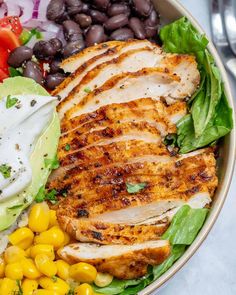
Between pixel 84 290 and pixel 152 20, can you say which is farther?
pixel 152 20

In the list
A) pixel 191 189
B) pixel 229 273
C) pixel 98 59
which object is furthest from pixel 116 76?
pixel 229 273

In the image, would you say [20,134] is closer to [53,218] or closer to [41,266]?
[53,218]

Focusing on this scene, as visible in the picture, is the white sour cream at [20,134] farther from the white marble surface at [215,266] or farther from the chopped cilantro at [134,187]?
the white marble surface at [215,266]

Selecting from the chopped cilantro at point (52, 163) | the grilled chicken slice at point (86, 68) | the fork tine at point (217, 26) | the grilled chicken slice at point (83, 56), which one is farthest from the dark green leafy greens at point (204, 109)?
the chopped cilantro at point (52, 163)

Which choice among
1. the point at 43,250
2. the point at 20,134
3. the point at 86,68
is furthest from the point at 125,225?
the point at 86,68

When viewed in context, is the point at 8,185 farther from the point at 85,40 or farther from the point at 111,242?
the point at 85,40

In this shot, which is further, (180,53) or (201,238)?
(180,53)

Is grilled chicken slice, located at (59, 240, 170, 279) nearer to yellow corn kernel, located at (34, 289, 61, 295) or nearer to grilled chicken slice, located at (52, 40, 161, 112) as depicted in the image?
yellow corn kernel, located at (34, 289, 61, 295)
